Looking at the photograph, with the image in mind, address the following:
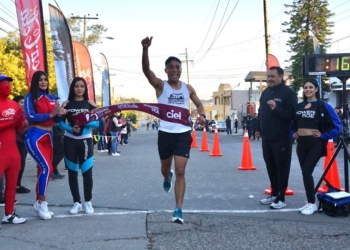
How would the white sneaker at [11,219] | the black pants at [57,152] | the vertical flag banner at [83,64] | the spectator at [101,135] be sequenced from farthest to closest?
the vertical flag banner at [83,64] < the spectator at [101,135] < the black pants at [57,152] < the white sneaker at [11,219]

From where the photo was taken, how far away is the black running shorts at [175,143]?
18.3 feet

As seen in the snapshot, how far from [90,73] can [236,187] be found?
41.1 feet

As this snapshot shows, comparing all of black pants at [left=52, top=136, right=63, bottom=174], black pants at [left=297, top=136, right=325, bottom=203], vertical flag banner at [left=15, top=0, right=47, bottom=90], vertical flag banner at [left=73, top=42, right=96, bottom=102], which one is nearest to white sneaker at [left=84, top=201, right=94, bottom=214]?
black pants at [left=297, top=136, right=325, bottom=203]

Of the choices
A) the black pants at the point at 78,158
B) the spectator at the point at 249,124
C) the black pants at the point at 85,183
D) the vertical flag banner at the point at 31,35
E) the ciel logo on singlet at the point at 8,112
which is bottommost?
the spectator at the point at 249,124

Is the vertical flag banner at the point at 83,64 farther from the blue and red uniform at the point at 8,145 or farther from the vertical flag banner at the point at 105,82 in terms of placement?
the blue and red uniform at the point at 8,145

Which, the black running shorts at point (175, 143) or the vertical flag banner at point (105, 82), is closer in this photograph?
the black running shorts at point (175, 143)

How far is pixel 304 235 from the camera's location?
4.97 meters

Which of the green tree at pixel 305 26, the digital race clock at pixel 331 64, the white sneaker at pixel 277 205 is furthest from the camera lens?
the green tree at pixel 305 26

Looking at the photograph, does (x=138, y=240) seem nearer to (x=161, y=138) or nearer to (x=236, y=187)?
(x=161, y=138)

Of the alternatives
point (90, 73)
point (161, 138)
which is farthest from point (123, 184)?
point (90, 73)

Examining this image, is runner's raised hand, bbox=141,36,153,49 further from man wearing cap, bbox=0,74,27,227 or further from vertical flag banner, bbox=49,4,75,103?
vertical flag banner, bbox=49,4,75,103

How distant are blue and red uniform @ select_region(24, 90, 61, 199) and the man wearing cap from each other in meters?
0.19

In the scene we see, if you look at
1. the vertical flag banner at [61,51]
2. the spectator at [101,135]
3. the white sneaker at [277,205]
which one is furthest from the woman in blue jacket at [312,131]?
the spectator at [101,135]

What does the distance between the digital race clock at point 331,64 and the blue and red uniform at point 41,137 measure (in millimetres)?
4485
